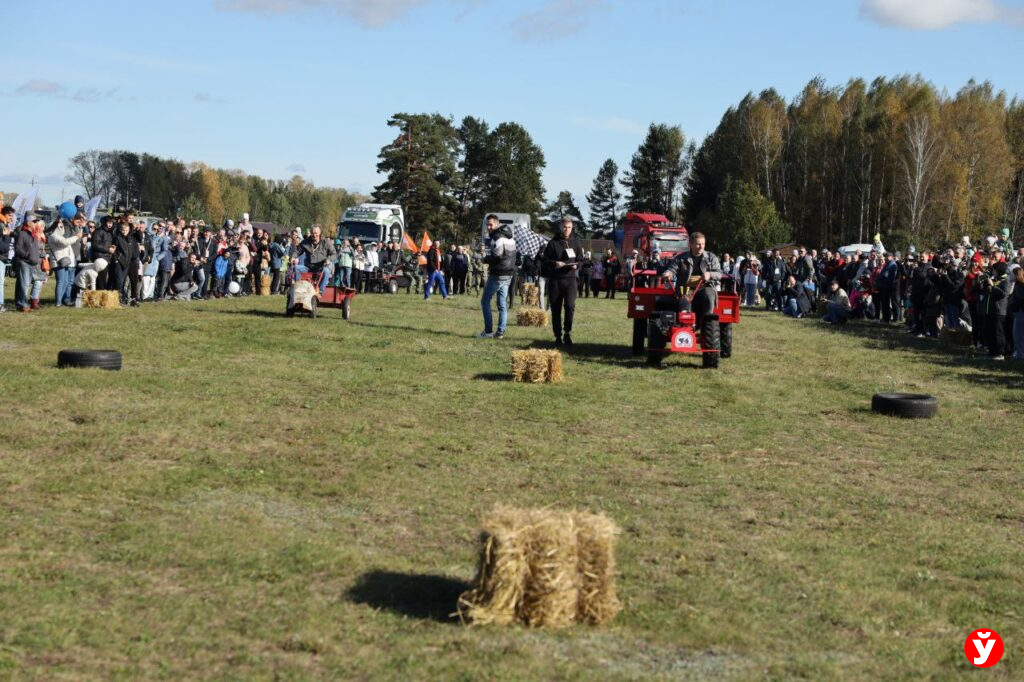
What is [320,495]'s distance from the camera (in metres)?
8.37

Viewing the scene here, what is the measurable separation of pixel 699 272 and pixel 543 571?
1224 centimetres

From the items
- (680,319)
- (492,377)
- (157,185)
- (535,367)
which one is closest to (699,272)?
(680,319)

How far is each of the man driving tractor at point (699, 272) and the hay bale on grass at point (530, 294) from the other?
478 inches

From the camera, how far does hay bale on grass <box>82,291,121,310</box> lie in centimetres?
2228

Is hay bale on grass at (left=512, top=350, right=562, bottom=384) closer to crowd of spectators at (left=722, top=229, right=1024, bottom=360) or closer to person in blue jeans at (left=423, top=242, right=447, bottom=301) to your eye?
crowd of spectators at (left=722, top=229, right=1024, bottom=360)

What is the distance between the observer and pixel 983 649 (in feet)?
18.4

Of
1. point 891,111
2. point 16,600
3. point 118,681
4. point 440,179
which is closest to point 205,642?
point 118,681

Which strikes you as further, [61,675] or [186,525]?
[186,525]

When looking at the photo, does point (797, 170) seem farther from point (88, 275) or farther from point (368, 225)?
point (88, 275)

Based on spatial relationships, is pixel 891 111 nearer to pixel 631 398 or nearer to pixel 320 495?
pixel 631 398

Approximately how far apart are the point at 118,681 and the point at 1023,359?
A: 19.2 meters

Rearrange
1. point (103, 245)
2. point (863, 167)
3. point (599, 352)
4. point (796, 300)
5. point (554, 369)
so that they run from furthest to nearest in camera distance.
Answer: point (863, 167) < point (796, 300) < point (103, 245) < point (599, 352) < point (554, 369)

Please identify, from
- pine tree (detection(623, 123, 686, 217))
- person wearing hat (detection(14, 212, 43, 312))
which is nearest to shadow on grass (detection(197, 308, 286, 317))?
person wearing hat (detection(14, 212, 43, 312))

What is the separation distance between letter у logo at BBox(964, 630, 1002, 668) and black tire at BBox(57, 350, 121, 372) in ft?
34.3
